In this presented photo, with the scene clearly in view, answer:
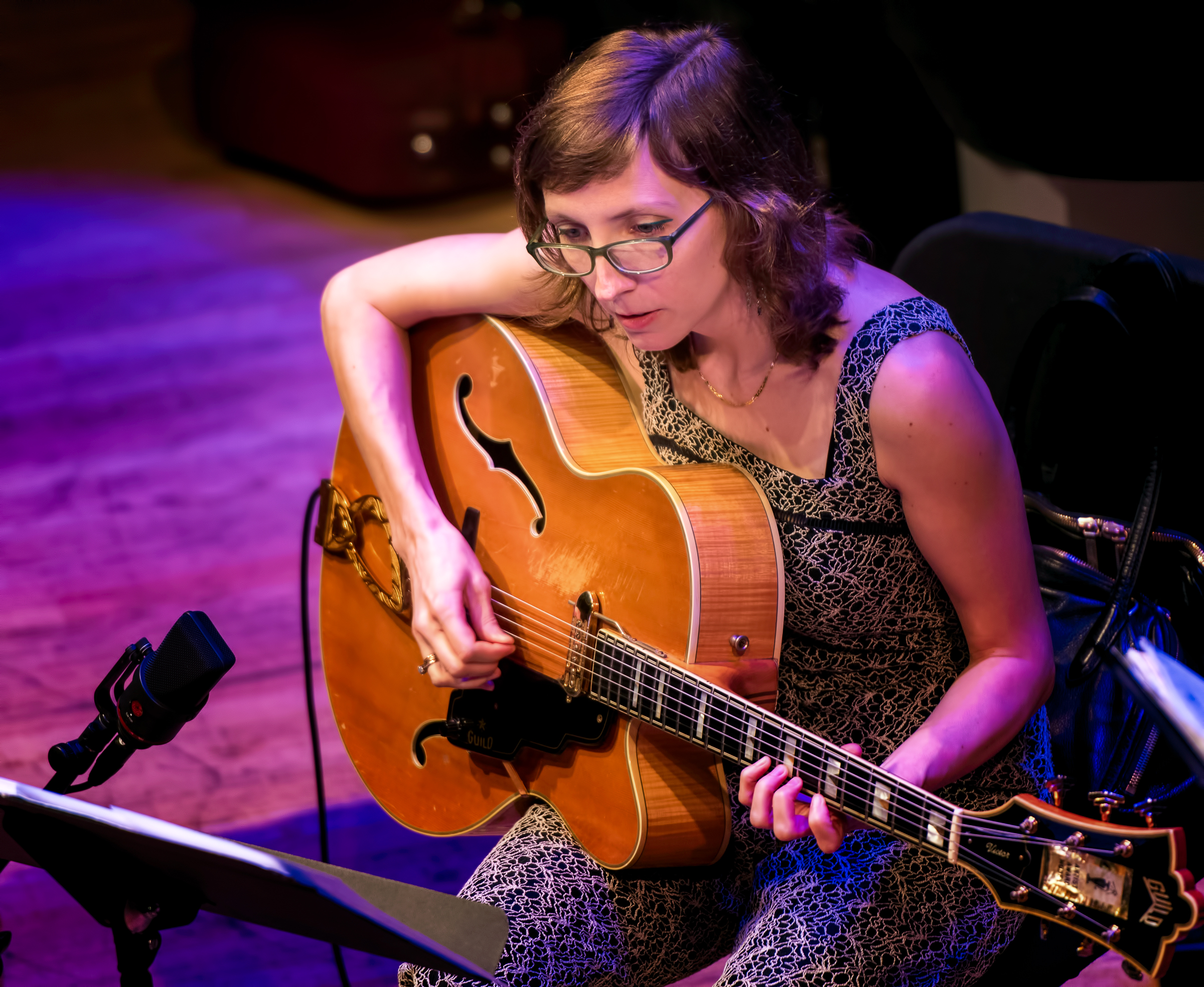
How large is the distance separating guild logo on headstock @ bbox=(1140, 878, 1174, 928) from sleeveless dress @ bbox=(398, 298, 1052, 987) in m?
0.31

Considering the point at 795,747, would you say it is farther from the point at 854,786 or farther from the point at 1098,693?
the point at 1098,693

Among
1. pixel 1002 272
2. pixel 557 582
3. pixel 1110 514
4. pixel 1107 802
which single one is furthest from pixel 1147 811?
pixel 1002 272

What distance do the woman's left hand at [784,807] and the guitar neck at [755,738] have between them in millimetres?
18

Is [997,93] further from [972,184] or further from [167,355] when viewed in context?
[167,355]

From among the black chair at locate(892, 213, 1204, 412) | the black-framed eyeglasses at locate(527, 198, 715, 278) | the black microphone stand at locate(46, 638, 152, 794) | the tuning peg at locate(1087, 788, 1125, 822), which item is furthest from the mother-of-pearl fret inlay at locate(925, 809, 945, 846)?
the black chair at locate(892, 213, 1204, 412)

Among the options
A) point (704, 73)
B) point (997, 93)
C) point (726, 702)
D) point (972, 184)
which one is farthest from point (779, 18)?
point (726, 702)

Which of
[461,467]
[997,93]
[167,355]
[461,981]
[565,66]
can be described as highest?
[565,66]

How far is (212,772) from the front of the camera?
261 cm

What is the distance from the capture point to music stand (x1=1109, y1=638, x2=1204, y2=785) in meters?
0.78

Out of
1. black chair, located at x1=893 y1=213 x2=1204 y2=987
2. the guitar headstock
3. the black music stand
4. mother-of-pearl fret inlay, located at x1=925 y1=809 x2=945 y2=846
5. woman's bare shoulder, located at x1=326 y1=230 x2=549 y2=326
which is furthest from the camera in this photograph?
black chair, located at x1=893 y1=213 x2=1204 y2=987

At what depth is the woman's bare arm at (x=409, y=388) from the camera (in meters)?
1.65

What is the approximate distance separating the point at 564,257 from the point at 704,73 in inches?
10.3

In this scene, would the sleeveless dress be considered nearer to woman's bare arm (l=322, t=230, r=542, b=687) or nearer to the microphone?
woman's bare arm (l=322, t=230, r=542, b=687)

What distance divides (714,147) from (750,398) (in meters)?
0.31
